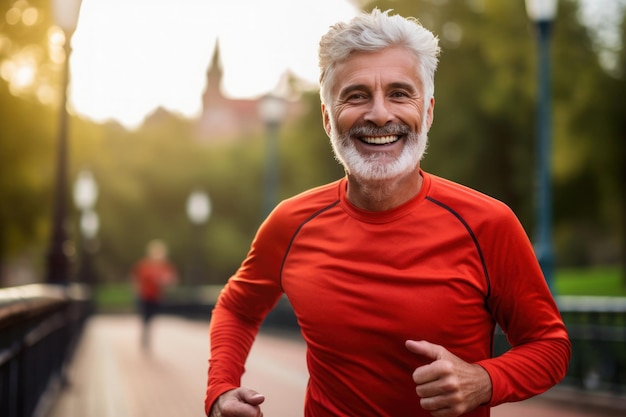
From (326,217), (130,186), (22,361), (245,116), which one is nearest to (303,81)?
(130,186)

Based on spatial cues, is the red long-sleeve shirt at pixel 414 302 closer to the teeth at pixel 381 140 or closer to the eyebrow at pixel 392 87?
the teeth at pixel 381 140

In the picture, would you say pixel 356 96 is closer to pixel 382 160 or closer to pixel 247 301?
pixel 382 160

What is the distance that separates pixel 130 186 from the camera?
156 feet

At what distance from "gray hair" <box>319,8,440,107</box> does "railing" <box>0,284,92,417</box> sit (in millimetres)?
2372

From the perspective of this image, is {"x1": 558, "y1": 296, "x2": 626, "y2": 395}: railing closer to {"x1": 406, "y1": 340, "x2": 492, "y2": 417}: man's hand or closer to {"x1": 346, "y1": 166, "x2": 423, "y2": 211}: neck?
{"x1": 346, "y1": 166, "x2": 423, "y2": 211}: neck

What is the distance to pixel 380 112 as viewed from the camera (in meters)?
2.61

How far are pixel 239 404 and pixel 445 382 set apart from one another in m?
0.60

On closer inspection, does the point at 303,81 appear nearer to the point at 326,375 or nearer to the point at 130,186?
the point at 130,186

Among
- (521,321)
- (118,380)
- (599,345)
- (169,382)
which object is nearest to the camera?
(521,321)

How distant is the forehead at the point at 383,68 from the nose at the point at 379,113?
0.04 meters

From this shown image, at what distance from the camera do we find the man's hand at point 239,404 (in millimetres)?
2617

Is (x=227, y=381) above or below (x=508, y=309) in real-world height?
below

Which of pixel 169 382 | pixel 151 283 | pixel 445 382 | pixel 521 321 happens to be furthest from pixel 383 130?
pixel 151 283

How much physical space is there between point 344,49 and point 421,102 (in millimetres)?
243
